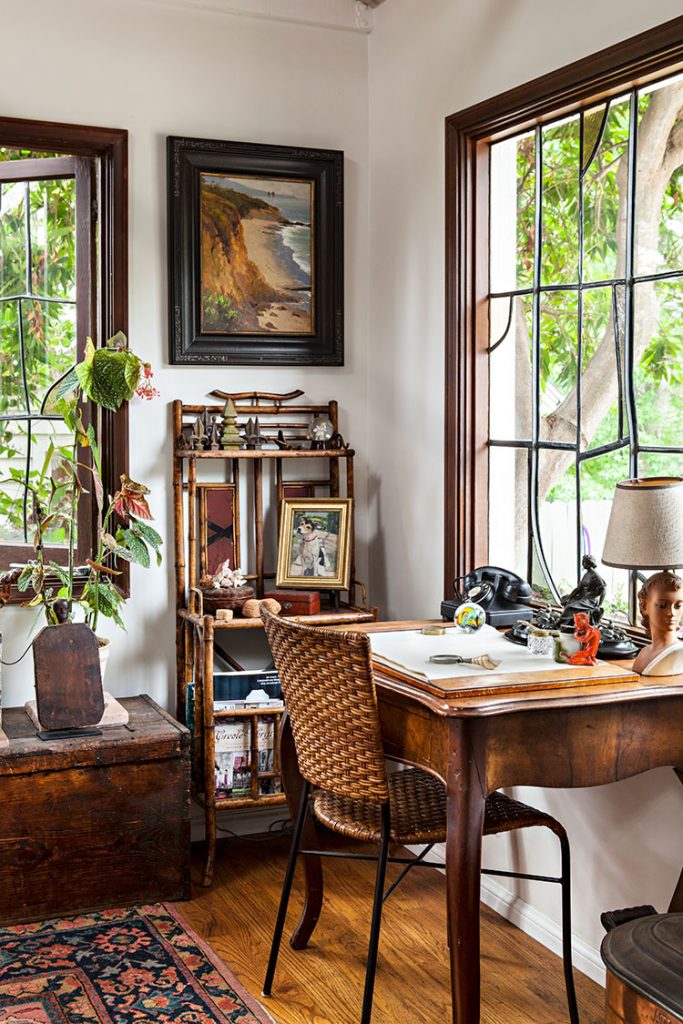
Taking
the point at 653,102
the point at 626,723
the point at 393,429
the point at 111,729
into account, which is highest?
the point at 653,102

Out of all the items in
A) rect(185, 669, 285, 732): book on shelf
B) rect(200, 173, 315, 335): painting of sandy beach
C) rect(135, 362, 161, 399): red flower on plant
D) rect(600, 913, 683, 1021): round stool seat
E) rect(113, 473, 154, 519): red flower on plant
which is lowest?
rect(600, 913, 683, 1021): round stool seat

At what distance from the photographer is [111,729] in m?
3.46

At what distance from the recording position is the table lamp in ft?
7.91

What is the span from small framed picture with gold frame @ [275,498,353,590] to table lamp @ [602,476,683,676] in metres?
1.49

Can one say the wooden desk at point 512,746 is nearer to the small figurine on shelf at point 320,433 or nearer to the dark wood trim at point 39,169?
the small figurine on shelf at point 320,433

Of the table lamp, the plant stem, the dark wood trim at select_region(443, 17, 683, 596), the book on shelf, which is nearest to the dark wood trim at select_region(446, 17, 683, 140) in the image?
the dark wood trim at select_region(443, 17, 683, 596)

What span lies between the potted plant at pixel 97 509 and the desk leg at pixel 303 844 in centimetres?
84

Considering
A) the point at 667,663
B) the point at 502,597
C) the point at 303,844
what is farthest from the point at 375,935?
the point at 502,597

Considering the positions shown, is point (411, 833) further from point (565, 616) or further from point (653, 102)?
point (653, 102)

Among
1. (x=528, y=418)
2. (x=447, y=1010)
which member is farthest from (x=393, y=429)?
(x=447, y=1010)

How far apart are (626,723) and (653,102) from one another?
1537 mm

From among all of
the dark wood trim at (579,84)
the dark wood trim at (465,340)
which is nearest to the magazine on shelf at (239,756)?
the dark wood trim at (465,340)

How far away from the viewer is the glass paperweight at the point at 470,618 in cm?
299

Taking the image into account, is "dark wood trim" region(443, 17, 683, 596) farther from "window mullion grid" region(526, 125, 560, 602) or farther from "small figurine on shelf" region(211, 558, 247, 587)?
"small figurine on shelf" region(211, 558, 247, 587)
